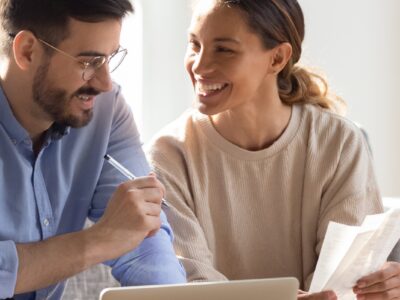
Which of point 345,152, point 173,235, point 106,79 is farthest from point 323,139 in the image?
point 106,79

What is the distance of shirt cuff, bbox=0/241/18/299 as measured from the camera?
1.76m

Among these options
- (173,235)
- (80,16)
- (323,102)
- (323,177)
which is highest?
(80,16)

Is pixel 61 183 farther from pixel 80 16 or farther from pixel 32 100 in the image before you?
pixel 80 16

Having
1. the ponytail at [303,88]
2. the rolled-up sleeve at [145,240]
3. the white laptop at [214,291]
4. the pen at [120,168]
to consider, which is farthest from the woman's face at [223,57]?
the white laptop at [214,291]

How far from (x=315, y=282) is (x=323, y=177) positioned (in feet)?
1.57

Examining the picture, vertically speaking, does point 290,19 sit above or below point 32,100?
above

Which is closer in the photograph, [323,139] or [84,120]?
[84,120]

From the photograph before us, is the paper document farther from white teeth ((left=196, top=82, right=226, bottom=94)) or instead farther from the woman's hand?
white teeth ((left=196, top=82, right=226, bottom=94))

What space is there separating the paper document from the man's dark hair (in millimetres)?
608

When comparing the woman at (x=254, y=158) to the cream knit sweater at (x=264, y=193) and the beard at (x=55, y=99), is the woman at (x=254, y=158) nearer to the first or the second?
the cream knit sweater at (x=264, y=193)

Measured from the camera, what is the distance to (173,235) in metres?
2.26

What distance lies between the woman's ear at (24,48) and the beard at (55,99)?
28mm

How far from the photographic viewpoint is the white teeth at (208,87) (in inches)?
92.9

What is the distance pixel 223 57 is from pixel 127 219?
25.7 inches
